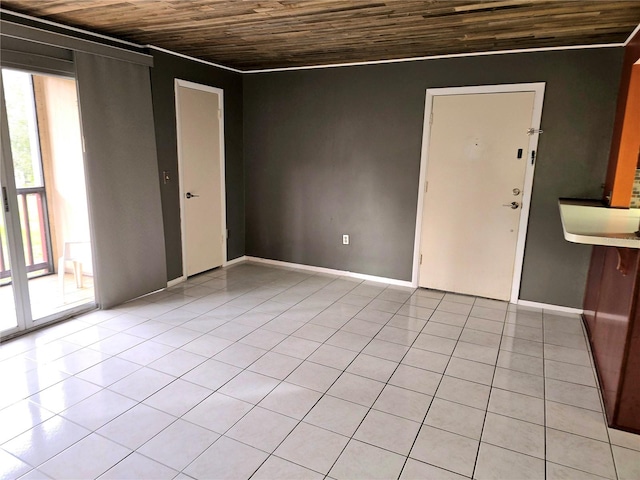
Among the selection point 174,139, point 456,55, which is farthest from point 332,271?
point 456,55

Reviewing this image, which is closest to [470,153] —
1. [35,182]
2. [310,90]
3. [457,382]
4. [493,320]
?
[493,320]

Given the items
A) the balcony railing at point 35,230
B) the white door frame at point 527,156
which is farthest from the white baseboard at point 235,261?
the white door frame at point 527,156

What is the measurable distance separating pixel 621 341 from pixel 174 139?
3.95 meters

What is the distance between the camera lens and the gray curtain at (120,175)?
3.37 meters

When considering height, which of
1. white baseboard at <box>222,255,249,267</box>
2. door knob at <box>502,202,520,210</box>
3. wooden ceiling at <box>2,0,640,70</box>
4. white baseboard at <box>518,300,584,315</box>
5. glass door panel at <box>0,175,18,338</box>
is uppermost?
wooden ceiling at <box>2,0,640,70</box>

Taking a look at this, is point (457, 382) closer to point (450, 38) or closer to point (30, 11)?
point (450, 38)

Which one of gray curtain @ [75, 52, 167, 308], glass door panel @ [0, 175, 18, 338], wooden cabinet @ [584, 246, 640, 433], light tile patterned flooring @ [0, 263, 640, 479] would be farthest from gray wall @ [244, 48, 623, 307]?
glass door panel @ [0, 175, 18, 338]

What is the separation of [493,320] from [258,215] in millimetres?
2980

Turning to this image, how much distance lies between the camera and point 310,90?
464cm

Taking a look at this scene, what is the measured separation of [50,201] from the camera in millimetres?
4137

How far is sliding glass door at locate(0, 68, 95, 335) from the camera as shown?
3.45 meters

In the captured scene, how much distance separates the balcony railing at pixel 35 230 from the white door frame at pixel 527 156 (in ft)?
12.3

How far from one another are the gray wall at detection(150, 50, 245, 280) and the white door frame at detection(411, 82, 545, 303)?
2.24 metres

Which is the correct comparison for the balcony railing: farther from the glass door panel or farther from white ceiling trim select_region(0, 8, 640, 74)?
white ceiling trim select_region(0, 8, 640, 74)
